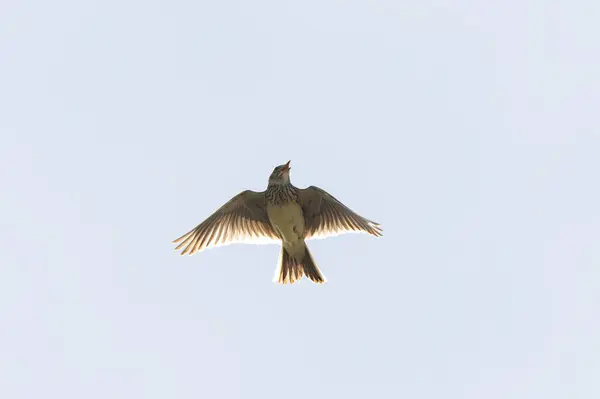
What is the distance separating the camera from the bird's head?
14586mm

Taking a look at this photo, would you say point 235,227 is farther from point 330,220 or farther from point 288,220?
point 330,220

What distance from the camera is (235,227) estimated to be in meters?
15.6

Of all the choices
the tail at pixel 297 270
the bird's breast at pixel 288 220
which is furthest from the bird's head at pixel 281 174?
the tail at pixel 297 270

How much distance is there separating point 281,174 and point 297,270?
174cm

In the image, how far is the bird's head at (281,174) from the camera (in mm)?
14586

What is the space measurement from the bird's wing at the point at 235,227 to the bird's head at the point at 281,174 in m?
0.57

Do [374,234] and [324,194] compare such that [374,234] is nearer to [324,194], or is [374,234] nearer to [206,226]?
[324,194]

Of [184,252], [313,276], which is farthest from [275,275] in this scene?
[184,252]

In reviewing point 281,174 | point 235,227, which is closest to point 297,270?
point 235,227

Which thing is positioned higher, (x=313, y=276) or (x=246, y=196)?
(x=246, y=196)

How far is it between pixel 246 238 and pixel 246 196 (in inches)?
33.2

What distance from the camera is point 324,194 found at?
1482cm

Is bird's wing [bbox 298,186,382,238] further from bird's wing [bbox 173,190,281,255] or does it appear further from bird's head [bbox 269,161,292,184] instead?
bird's wing [bbox 173,190,281,255]

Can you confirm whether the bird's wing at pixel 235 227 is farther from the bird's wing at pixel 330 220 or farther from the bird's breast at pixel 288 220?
the bird's wing at pixel 330 220
